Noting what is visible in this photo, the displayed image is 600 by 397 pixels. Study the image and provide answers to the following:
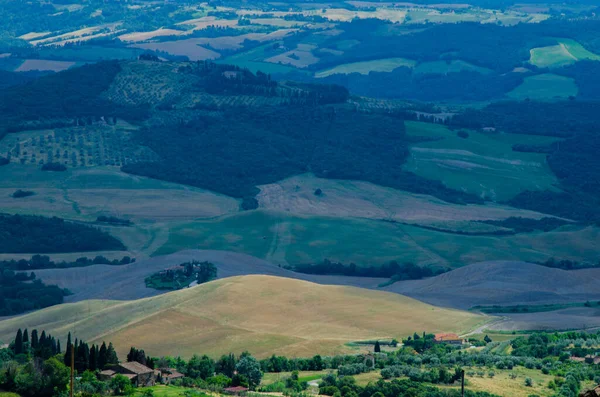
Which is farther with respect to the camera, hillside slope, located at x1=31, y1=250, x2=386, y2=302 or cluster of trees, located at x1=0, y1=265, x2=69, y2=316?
hillside slope, located at x1=31, y1=250, x2=386, y2=302

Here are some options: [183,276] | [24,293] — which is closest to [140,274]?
[183,276]

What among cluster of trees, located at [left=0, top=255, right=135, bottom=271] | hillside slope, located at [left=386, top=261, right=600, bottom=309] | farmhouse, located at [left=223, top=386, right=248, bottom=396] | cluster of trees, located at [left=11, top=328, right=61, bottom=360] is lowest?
cluster of trees, located at [left=0, top=255, right=135, bottom=271]

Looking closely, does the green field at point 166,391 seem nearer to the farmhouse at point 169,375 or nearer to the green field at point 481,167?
the farmhouse at point 169,375

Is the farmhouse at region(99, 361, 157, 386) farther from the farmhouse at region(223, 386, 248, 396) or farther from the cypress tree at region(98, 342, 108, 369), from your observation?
the farmhouse at region(223, 386, 248, 396)

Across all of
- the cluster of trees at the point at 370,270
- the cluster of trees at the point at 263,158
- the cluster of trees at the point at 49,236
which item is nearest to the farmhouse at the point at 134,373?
the cluster of trees at the point at 370,270

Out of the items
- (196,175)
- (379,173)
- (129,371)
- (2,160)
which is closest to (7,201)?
(2,160)

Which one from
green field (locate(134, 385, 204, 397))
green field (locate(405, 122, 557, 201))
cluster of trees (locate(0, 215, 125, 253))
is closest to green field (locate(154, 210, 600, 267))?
cluster of trees (locate(0, 215, 125, 253))
